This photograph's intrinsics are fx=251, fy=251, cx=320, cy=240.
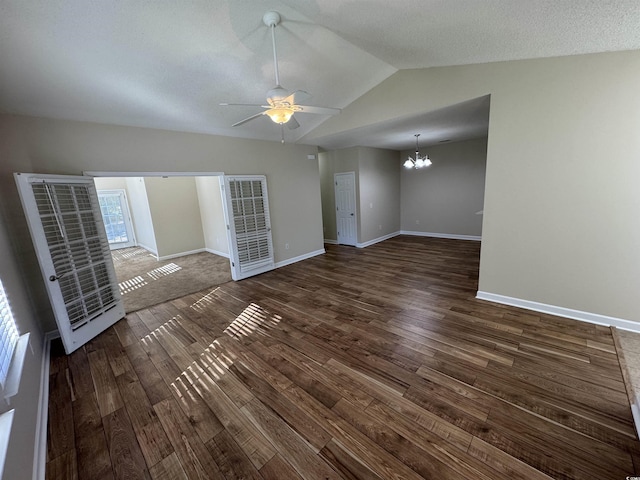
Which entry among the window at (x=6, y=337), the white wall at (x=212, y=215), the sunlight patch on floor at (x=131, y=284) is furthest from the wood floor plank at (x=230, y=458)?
the white wall at (x=212, y=215)

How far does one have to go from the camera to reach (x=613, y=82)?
250 cm

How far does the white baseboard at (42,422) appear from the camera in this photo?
5.14 feet

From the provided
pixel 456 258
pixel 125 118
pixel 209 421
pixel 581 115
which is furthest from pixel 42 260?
pixel 456 258

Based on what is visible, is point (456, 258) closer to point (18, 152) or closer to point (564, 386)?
point (564, 386)

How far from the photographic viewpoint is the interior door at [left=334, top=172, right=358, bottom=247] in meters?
6.95

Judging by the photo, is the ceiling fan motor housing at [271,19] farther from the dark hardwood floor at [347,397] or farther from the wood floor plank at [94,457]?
the wood floor plank at [94,457]

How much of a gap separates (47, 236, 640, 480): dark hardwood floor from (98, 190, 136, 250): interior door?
6729 mm

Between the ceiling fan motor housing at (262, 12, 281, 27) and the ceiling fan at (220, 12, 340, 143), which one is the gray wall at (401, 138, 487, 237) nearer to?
the ceiling fan at (220, 12, 340, 143)

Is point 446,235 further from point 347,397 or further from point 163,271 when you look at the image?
point 163,271

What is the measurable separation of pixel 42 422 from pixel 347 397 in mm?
2328

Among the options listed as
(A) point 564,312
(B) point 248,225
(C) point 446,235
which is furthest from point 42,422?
(C) point 446,235

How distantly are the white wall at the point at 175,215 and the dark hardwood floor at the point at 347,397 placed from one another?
3.79m

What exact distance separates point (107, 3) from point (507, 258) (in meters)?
4.87

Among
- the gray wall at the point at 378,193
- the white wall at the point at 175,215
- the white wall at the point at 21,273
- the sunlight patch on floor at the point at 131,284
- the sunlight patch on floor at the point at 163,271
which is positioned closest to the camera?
the white wall at the point at 21,273
